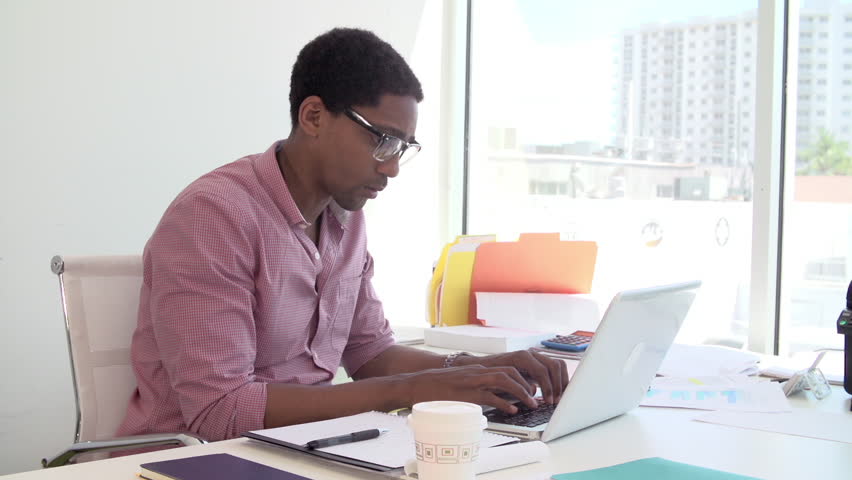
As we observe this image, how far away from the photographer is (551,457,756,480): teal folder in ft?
3.25

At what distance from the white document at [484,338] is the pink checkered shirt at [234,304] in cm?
47

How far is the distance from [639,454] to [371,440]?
1.23 feet

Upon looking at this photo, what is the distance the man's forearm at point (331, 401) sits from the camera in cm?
131

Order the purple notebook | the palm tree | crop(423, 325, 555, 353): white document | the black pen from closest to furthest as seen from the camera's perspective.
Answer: the purple notebook → the black pen → crop(423, 325, 555, 353): white document → the palm tree

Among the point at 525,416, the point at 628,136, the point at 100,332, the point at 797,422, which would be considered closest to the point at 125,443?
the point at 100,332

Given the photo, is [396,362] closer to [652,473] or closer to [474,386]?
[474,386]

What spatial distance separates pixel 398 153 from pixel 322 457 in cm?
73

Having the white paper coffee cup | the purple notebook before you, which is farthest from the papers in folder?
the white paper coffee cup

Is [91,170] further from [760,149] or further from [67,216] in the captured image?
[760,149]

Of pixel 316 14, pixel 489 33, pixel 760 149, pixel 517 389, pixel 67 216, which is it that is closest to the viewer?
pixel 517 389

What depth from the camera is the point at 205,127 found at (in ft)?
8.65

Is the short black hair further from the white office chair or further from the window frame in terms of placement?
the window frame

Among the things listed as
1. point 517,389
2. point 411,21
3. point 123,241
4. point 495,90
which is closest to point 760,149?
point 495,90

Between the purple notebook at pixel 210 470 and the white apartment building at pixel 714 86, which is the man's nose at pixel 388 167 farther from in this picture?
the white apartment building at pixel 714 86
